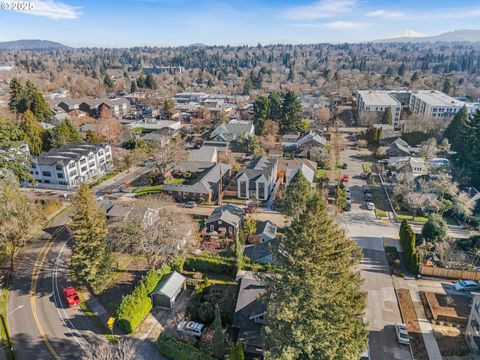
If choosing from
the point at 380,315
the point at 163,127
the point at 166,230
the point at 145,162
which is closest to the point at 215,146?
the point at 145,162

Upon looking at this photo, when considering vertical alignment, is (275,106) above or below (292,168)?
above

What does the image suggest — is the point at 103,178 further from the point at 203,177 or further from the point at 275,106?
the point at 275,106

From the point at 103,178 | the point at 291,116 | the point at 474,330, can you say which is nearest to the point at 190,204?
the point at 103,178

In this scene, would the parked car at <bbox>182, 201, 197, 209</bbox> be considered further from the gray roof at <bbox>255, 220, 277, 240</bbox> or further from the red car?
the red car

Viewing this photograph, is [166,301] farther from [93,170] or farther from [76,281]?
[93,170]

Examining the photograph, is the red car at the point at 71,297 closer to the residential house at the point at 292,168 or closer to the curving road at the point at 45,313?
the curving road at the point at 45,313

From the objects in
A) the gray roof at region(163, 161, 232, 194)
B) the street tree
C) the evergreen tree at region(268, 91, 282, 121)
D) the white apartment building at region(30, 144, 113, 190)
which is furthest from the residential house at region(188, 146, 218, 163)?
the street tree

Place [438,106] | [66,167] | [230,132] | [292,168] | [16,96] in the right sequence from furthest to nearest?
[438,106]
[16,96]
[230,132]
[292,168]
[66,167]
